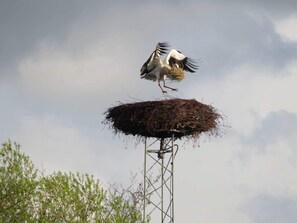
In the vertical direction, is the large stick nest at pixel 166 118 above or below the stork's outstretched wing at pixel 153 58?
below

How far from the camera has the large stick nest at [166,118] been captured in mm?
18531

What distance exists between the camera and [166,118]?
1848cm

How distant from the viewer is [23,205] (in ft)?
65.0

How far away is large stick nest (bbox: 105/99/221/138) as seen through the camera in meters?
18.5

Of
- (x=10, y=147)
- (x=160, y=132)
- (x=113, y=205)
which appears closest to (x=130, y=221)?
(x=113, y=205)

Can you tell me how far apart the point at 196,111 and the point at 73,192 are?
3.29 metres

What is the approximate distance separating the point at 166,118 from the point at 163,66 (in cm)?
192

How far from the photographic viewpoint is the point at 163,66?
20.0 meters

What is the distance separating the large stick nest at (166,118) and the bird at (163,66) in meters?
1.21

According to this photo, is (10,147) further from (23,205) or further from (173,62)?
(173,62)

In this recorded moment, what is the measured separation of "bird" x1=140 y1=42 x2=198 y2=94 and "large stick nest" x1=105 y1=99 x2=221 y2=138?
1.21 m

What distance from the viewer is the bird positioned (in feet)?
65.6

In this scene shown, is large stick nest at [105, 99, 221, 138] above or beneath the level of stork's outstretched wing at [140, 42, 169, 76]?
beneath

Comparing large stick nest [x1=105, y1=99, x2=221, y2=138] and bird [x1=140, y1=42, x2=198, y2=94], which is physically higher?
bird [x1=140, y1=42, x2=198, y2=94]
